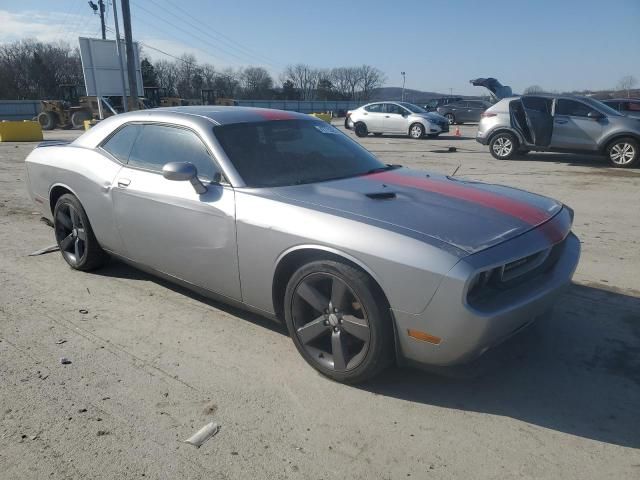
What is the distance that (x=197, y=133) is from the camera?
11.2 ft

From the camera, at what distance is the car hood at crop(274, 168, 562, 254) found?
2477 mm

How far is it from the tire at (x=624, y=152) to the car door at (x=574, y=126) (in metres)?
0.36

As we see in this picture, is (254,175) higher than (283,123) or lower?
lower

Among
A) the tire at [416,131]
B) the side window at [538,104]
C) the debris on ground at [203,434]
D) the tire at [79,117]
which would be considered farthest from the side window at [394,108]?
the debris on ground at [203,434]

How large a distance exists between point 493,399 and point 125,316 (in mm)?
2587

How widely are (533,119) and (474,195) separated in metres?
10.1

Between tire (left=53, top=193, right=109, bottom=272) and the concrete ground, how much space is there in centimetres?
32

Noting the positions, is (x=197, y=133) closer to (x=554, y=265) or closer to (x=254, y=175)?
(x=254, y=175)

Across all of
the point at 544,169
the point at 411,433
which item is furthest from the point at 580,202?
the point at 411,433

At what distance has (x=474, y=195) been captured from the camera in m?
3.13

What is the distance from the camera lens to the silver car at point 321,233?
7.76 feet

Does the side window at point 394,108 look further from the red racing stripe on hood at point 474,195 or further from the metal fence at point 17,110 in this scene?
the metal fence at point 17,110

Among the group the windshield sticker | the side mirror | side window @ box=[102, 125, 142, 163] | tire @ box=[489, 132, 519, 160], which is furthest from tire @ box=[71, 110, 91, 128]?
the side mirror

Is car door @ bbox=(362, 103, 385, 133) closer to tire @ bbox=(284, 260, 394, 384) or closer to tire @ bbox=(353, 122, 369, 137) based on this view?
tire @ bbox=(353, 122, 369, 137)
